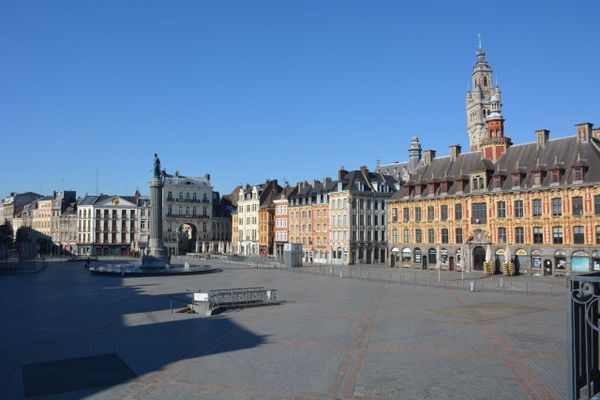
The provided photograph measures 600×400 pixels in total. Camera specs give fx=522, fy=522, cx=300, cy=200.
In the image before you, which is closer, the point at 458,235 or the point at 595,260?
the point at 595,260

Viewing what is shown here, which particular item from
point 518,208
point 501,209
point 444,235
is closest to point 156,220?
point 444,235

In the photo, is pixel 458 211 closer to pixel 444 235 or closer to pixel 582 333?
pixel 444 235

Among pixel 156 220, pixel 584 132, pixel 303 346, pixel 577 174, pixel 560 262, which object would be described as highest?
pixel 584 132

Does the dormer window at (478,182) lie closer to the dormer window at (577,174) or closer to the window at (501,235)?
the window at (501,235)

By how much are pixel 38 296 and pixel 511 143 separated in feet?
170

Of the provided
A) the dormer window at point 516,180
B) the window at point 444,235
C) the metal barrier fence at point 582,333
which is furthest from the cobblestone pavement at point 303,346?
the window at point 444,235

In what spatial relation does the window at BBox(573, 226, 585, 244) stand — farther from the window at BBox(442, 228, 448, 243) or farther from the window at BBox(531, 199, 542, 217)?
the window at BBox(442, 228, 448, 243)

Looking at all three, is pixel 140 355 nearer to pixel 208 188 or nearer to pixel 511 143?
pixel 511 143

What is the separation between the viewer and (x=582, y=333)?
877 cm

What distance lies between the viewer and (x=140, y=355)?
18156mm

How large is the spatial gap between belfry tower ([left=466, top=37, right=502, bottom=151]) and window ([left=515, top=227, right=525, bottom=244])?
90.0 meters

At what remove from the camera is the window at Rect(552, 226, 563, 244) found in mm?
50812

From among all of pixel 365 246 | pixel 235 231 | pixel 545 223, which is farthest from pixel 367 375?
pixel 235 231

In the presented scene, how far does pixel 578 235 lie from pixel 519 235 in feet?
20.8
